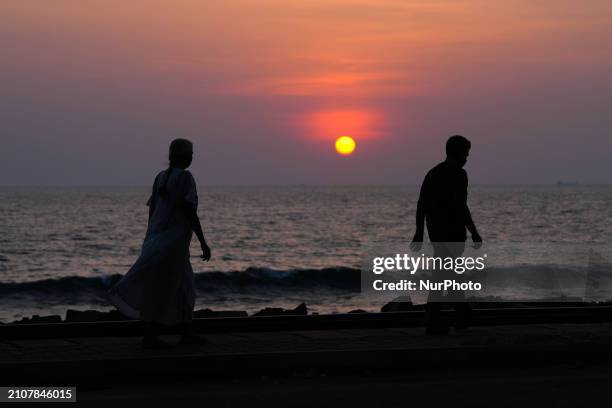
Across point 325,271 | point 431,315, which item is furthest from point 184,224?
point 325,271

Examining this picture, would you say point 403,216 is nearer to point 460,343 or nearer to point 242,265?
point 242,265

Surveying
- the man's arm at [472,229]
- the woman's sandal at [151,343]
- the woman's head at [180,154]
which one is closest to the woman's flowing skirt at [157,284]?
the woman's sandal at [151,343]

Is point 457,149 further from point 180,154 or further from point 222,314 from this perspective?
point 222,314

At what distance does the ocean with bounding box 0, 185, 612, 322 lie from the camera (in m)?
36.1

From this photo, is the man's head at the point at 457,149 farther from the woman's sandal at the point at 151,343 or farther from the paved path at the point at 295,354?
the woman's sandal at the point at 151,343

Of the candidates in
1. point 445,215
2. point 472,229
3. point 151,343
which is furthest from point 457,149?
point 151,343

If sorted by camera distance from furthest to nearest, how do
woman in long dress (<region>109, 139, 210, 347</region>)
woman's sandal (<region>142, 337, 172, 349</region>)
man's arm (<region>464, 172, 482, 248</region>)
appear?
man's arm (<region>464, 172, 482, 248</region>)
woman in long dress (<region>109, 139, 210, 347</region>)
woman's sandal (<region>142, 337, 172, 349</region>)

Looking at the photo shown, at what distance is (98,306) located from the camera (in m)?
32.6

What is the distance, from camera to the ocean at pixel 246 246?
118ft

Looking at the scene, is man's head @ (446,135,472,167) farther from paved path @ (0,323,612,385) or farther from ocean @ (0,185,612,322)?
ocean @ (0,185,612,322)

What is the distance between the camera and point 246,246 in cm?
6688

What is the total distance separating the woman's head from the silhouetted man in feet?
7.47

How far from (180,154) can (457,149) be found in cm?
273

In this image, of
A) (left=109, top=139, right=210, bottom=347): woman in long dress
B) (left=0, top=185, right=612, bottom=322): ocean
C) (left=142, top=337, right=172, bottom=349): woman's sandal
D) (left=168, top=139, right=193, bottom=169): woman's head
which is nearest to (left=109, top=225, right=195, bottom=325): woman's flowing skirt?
(left=109, top=139, right=210, bottom=347): woman in long dress
